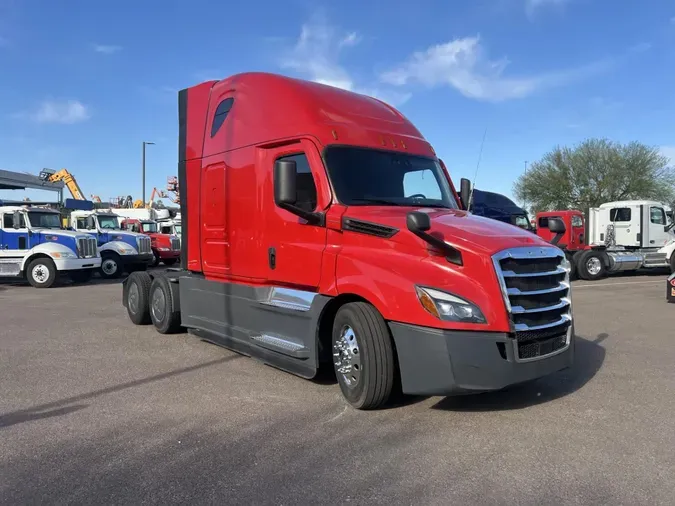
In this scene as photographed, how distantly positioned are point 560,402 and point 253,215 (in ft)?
12.4

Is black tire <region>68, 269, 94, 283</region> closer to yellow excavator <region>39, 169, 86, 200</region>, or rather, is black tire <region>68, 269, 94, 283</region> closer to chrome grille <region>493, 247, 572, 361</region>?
chrome grille <region>493, 247, 572, 361</region>

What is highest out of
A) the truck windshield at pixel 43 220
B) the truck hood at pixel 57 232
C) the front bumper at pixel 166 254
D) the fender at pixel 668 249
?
the truck windshield at pixel 43 220

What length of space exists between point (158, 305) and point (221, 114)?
3376mm

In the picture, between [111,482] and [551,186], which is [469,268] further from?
[551,186]

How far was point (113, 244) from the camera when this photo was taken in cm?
1992

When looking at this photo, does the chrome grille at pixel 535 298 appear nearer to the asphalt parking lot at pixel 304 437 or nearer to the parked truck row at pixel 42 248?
the asphalt parking lot at pixel 304 437

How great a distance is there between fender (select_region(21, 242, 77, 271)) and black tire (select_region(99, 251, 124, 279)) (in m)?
3.04

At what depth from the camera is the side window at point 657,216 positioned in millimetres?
20516

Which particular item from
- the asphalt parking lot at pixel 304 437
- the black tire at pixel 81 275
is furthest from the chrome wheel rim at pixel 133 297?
the black tire at pixel 81 275

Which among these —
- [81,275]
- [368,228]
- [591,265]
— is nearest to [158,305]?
[368,228]

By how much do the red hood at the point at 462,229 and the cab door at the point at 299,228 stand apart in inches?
18.9

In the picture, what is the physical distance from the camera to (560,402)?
5168 millimetres

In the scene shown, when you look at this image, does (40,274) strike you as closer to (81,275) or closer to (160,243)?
(81,275)

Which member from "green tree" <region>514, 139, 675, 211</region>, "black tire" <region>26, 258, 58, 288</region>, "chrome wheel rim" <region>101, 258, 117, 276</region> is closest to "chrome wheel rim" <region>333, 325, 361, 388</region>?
"black tire" <region>26, 258, 58, 288</region>
